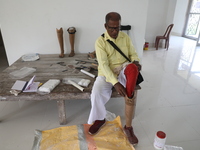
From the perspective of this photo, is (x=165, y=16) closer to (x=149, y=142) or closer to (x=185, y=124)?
(x=185, y=124)

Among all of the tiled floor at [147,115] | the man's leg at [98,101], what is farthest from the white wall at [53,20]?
the man's leg at [98,101]

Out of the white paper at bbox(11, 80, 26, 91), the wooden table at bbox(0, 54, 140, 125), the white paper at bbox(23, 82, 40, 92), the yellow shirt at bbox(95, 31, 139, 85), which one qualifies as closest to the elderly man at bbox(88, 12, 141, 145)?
the yellow shirt at bbox(95, 31, 139, 85)

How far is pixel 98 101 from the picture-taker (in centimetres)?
135

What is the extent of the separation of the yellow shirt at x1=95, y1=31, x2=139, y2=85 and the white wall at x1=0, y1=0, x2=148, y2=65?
107 centimetres

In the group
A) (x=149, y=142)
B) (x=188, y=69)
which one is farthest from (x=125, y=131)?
(x=188, y=69)

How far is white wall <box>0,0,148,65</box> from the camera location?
227 centimetres

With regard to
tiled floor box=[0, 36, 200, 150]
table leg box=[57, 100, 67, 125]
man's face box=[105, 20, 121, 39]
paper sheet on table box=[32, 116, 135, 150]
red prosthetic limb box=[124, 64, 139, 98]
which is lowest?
tiled floor box=[0, 36, 200, 150]

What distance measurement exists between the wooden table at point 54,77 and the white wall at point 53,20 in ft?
0.87

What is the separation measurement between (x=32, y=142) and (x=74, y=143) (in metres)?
0.38

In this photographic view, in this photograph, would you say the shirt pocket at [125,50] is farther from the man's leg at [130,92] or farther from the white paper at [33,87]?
the white paper at [33,87]

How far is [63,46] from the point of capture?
241 centimetres

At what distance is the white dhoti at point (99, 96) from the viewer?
134cm

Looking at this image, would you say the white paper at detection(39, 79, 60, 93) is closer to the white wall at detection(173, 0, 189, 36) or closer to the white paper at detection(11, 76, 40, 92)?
the white paper at detection(11, 76, 40, 92)

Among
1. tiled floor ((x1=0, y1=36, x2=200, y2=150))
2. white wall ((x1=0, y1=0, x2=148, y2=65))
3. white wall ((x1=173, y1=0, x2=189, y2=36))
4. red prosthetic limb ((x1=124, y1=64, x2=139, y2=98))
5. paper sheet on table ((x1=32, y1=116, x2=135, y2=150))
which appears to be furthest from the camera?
white wall ((x1=173, y1=0, x2=189, y2=36))
